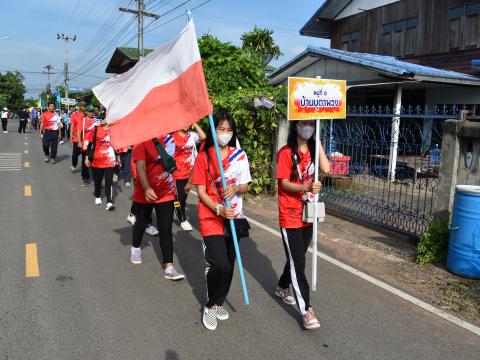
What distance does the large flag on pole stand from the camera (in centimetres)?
383

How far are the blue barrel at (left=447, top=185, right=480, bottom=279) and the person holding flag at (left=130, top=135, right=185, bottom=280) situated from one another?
318 cm

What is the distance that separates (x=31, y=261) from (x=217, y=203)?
2955 millimetres

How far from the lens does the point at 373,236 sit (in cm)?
705

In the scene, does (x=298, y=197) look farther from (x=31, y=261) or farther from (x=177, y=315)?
(x=31, y=261)

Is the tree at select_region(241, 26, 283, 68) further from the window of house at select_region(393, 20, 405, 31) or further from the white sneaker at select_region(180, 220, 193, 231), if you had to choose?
the white sneaker at select_region(180, 220, 193, 231)

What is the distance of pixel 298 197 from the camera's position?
389 cm

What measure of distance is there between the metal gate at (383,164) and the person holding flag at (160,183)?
11.2 feet

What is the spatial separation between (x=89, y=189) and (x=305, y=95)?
24.1 feet

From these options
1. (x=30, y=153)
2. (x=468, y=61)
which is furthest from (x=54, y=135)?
(x=468, y=61)

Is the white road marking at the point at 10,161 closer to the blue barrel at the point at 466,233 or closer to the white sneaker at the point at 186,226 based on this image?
the white sneaker at the point at 186,226

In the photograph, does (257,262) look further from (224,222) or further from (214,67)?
(214,67)

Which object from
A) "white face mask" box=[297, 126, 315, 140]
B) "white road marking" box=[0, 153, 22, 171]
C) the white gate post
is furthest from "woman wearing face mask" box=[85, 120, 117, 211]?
"white road marking" box=[0, 153, 22, 171]

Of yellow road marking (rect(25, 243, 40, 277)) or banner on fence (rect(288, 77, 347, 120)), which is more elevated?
banner on fence (rect(288, 77, 347, 120))

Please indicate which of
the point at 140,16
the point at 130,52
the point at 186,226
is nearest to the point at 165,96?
the point at 186,226
